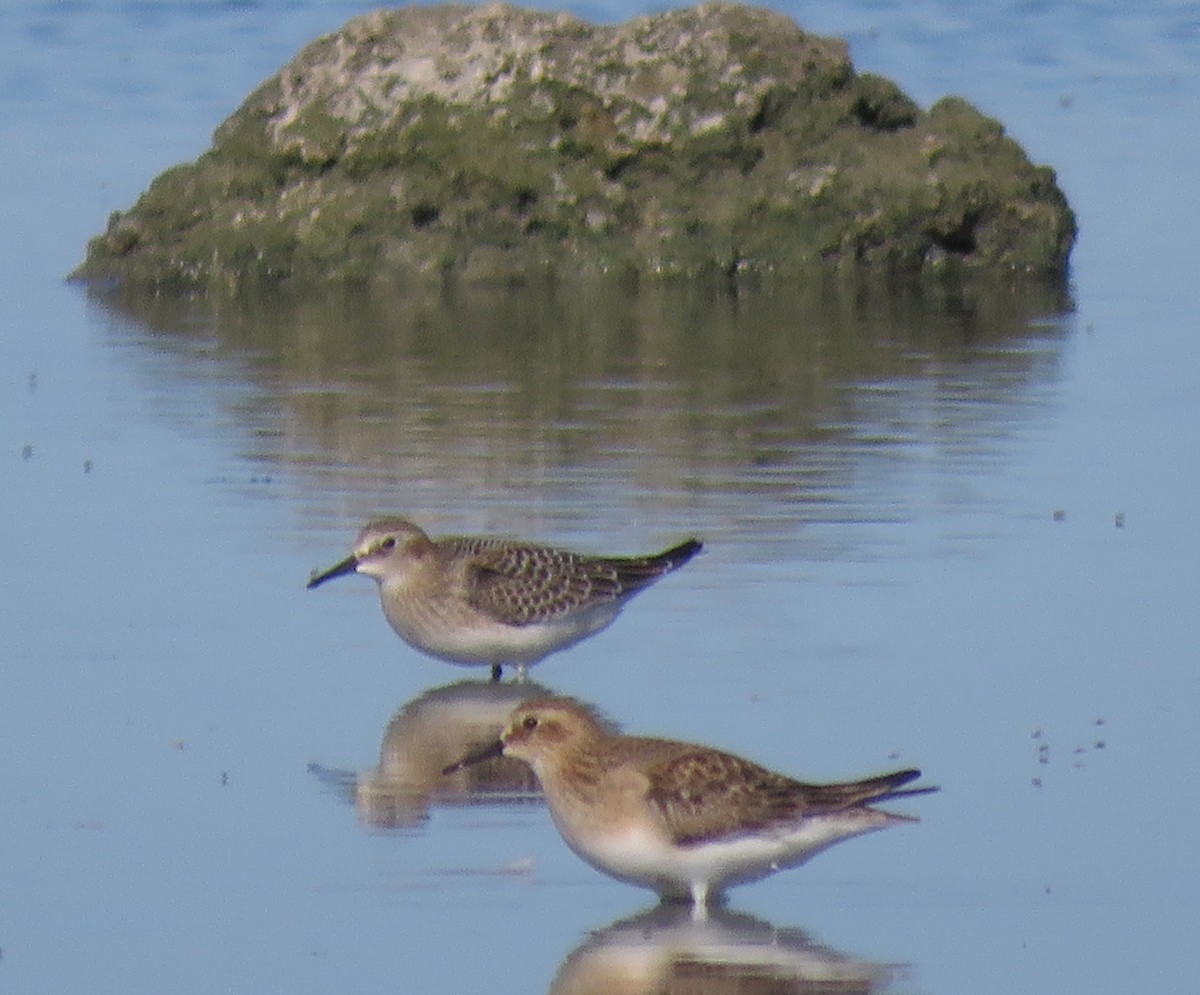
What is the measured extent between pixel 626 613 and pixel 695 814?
12.8 ft

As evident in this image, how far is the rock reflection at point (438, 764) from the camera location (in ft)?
32.7

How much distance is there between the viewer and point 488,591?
1152cm

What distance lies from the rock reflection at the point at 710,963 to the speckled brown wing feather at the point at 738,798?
295 millimetres

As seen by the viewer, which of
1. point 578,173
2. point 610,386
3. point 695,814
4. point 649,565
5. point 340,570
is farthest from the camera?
point 578,173

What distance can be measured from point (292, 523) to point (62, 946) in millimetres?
5447

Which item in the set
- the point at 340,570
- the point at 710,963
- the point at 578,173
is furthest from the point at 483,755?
the point at 578,173

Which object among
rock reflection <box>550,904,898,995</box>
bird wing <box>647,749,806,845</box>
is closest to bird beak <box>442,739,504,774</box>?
bird wing <box>647,749,806,845</box>

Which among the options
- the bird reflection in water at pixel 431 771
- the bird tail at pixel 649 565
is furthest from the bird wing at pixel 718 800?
the bird tail at pixel 649 565

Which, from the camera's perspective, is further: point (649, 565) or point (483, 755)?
point (649, 565)

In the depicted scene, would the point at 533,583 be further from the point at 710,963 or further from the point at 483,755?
the point at 710,963

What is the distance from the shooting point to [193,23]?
118 feet

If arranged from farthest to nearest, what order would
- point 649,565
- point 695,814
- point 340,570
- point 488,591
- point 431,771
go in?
point 649,565, point 340,570, point 488,591, point 431,771, point 695,814

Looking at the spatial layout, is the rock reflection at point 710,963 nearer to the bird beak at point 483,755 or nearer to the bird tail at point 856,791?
the bird tail at point 856,791

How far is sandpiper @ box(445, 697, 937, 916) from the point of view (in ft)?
28.4
